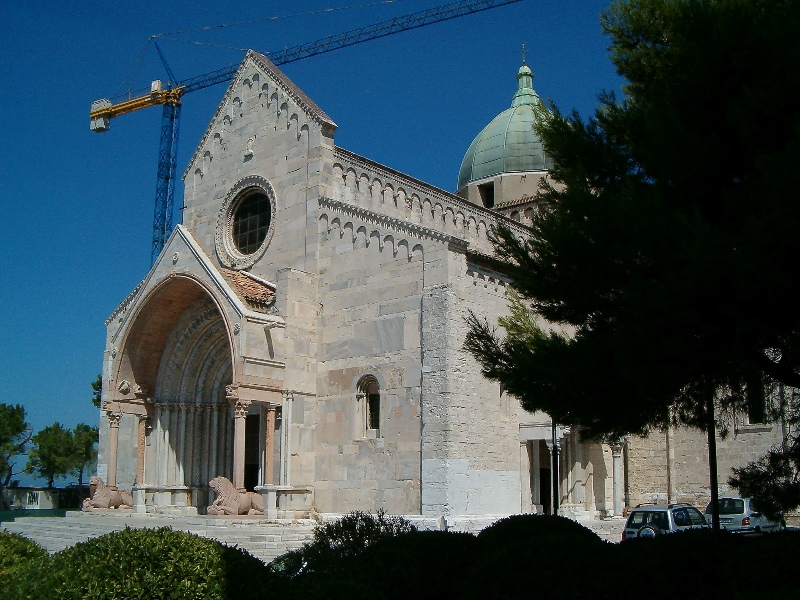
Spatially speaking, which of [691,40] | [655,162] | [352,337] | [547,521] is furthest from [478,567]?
[352,337]

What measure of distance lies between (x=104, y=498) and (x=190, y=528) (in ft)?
18.5

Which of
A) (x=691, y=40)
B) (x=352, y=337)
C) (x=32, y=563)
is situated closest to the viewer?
(x=32, y=563)

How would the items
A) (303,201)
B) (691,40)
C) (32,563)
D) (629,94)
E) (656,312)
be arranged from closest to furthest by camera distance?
(32,563), (656,312), (691,40), (629,94), (303,201)

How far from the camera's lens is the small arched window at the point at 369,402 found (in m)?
20.8

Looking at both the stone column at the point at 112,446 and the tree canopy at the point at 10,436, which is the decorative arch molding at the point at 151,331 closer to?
the stone column at the point at 112,446

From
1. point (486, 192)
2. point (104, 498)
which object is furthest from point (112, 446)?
point (486, 192)

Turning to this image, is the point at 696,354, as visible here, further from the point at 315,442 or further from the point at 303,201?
the point at 303,201

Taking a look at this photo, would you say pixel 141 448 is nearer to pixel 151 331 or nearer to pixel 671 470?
pixel 151 331

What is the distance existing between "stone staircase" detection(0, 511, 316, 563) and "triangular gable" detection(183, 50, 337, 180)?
10.6m

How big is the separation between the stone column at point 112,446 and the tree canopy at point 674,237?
15.0 metres

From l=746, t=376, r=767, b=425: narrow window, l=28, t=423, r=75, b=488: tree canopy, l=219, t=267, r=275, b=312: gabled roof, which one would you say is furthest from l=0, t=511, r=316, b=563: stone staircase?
l=28, t=423, r=75, b=488: tree canopy

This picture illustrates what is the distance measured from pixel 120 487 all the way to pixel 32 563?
18.8 m

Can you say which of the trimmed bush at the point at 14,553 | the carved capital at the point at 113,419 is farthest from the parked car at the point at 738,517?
the trimmed bush at the point at 14,553

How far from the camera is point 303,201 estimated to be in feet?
76.3
